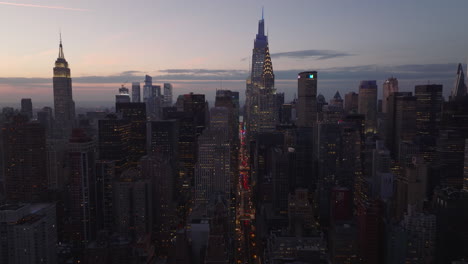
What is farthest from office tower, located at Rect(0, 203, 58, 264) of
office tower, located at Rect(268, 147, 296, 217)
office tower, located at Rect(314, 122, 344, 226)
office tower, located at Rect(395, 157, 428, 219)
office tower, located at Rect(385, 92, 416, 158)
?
office tower, located at Rect(385, 92, 416, 158)

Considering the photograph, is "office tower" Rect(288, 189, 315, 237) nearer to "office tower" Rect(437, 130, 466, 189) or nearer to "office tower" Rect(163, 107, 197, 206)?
"office tower" Rect(163, 107, 197, 206)

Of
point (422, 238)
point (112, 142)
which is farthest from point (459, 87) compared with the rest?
point (112, 142)

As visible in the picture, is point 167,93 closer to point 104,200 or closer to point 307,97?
point 307,97

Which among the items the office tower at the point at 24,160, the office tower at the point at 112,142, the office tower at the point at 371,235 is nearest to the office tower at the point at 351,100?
the office tower at the point at 112,142

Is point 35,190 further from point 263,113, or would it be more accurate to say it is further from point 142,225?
point 263,113

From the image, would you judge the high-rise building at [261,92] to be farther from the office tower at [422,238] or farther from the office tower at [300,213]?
the office tower at [422,238]
